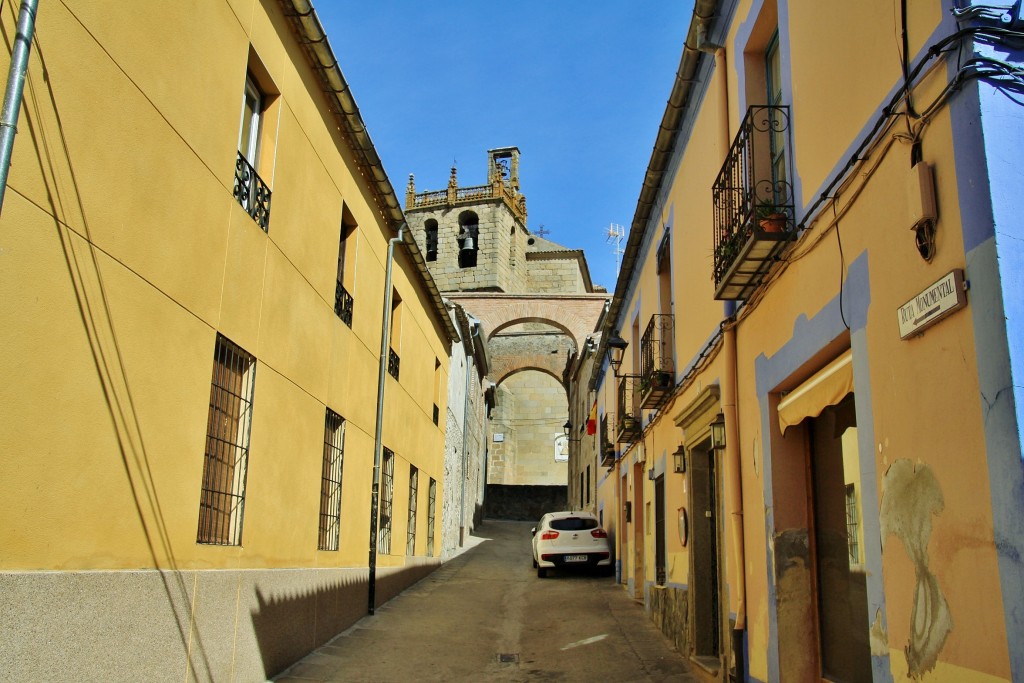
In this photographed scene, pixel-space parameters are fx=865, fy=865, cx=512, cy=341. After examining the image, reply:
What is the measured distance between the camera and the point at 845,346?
15.9 feet

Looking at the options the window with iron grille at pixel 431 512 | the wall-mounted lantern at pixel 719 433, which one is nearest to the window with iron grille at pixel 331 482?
the wall-mounted lantern at pixel 719 433

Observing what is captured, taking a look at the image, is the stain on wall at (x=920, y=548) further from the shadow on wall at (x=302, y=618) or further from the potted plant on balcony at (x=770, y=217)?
the shadow on wall at (x=302, y=618)

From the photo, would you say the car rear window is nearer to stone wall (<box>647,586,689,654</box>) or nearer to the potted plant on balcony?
stone wall (<box>647,586,689,654</box>)

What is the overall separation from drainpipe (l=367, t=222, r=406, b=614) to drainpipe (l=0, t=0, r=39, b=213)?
7.86 meters

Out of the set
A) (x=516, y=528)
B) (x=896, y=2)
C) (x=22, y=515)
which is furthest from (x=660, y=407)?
(x=516, y=528)

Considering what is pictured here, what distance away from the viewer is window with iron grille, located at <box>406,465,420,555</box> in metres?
15.0

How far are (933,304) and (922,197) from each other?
437 millimetres

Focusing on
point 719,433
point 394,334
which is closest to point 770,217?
point 719,433

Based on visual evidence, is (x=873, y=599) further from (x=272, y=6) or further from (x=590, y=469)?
(x=590, y=469)

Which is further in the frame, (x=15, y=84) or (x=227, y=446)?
→ (x=227, y=446)

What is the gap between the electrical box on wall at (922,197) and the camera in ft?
11.5

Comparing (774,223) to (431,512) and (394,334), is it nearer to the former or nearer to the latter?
(394,334)

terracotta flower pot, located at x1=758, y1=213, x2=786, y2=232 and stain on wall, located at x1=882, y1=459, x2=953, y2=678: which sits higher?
terracotta flower pot, located at x1=758, y1=213, x2=786, y2=232

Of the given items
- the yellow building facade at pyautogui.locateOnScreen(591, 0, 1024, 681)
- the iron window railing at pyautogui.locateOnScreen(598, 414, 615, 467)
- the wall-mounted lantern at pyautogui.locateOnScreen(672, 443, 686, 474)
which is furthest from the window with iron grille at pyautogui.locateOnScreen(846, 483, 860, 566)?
the iron window railing at pyautogui.locateOnScreen(598, 414, 615, 467)
